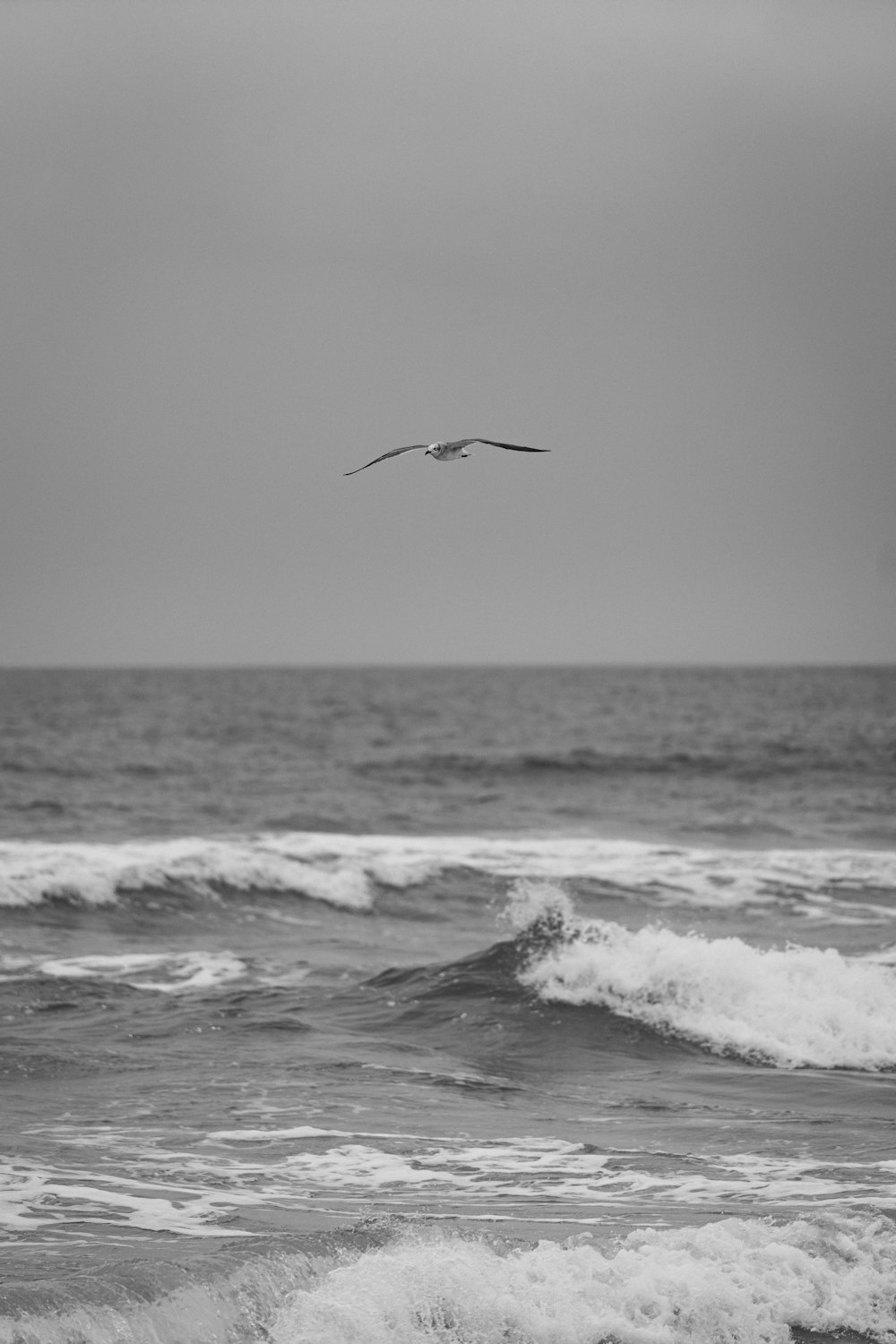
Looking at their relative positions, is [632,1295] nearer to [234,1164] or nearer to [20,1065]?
[234,1164]

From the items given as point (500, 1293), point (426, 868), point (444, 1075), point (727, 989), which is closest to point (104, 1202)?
point (500, 1293)

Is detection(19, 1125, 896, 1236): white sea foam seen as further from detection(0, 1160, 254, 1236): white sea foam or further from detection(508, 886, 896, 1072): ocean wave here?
detection(508, 886, 896, 1072): ocean wave

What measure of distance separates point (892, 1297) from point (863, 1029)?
586 cm

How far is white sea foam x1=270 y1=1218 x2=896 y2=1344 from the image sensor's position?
7.38 metres

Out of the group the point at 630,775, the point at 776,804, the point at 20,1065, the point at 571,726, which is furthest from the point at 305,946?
the point at 571,726

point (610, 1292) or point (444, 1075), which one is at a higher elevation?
point (610, 1292)

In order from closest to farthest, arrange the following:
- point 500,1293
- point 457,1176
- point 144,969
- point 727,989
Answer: point 500,1293 → point 457,1176 → point 727,989 → point 144,969

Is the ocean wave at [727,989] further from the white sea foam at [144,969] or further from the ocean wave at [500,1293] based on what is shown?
the ocean wave at [500,1293]

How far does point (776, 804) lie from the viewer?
1315 inches

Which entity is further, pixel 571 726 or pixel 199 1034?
pixel 571 726

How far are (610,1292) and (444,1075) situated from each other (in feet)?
15.7

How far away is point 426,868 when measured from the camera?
23.3 m

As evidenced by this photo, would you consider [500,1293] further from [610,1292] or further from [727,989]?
[727,989]

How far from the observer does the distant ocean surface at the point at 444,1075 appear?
7594 mm
